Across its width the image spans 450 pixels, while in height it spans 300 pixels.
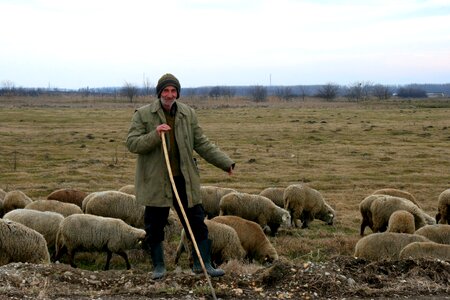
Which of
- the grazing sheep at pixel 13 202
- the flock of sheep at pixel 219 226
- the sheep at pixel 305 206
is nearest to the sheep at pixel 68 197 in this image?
the flock of sheep at pixel 219 226

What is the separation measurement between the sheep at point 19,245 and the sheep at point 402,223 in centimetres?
712

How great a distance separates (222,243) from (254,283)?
3377 millimetres

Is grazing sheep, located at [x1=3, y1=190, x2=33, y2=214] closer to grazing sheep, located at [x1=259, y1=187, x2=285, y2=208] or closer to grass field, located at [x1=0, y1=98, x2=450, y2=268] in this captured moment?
grass field, located at [x1=0, y1=98, x2=450, y2=268]

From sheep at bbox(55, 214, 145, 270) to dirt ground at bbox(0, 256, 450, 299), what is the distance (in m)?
3.42

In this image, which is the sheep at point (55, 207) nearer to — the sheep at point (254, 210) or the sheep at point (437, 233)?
the sheep at point (254, 210)

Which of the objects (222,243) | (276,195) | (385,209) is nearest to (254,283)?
(222,243)

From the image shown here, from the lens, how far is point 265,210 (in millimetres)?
14219

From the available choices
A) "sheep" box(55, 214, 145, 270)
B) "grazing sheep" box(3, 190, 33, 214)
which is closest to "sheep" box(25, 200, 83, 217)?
"grazing sheep" box(3, 190, 33, 214)

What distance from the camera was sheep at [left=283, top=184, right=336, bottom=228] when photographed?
15992 millimetres

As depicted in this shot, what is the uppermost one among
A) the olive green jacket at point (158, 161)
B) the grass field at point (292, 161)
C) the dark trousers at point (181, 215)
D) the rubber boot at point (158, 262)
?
the olive green jacket at point (158, 161)

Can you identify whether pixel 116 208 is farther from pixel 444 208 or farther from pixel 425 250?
pixel 444 208

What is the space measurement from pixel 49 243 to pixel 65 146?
73.5 ft

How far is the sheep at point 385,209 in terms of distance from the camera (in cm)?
1364

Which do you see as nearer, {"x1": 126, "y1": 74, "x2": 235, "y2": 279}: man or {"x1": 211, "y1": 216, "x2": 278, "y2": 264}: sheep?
{"x1": 126, "y1": 74, "x2": 235, "y2": 279}: man
